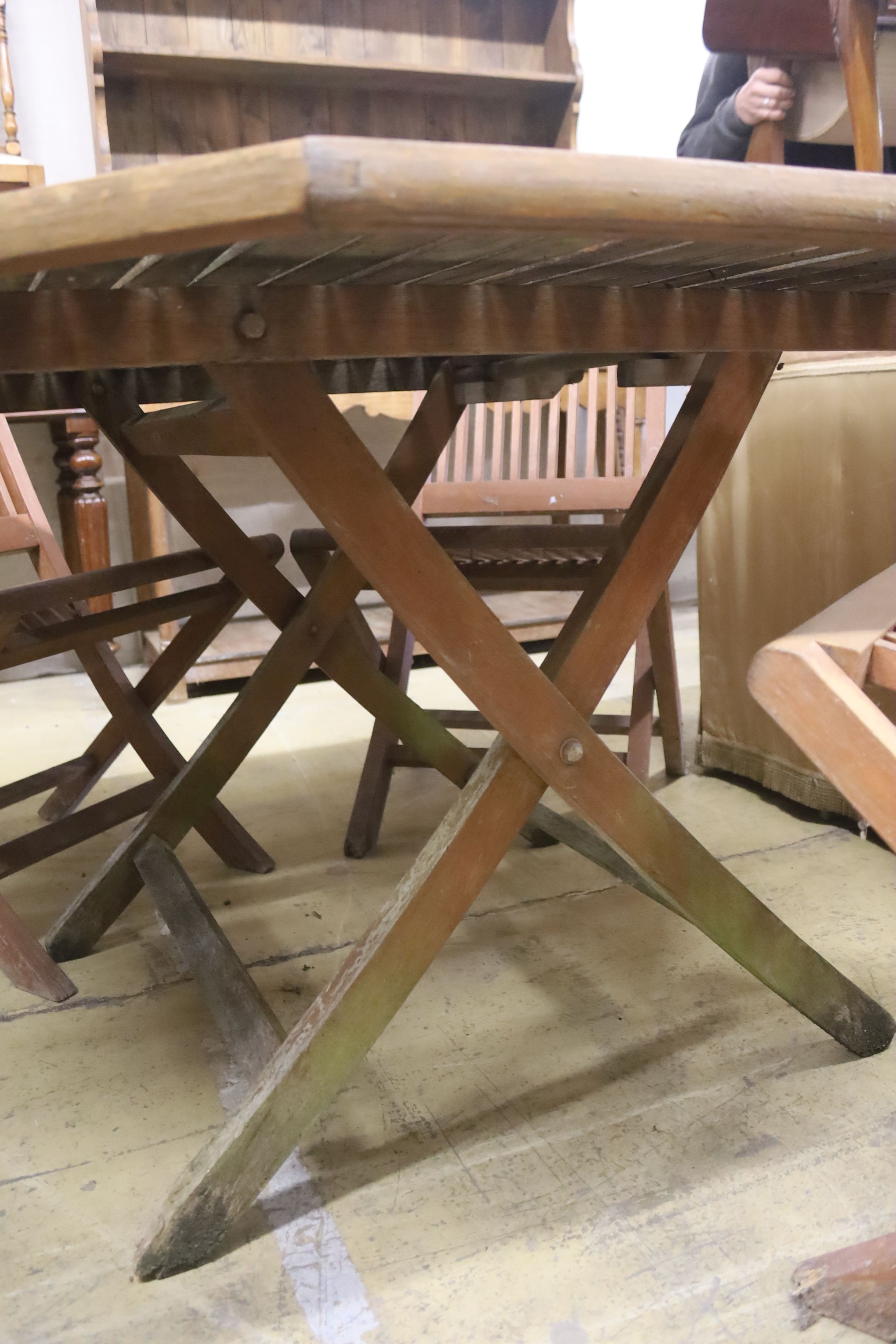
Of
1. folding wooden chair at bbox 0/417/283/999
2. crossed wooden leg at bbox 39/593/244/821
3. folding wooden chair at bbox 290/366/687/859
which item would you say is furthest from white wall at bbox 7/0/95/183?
crossed wooden leg at bbox 39/593/244/821

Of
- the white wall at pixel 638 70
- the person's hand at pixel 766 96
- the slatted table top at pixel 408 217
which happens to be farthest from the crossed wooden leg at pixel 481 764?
the white wall at pixel 638 70

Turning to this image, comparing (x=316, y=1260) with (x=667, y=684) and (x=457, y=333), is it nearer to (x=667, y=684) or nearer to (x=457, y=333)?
(x=457, y=333)

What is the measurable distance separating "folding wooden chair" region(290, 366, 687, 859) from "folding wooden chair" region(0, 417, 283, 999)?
0.19 metres

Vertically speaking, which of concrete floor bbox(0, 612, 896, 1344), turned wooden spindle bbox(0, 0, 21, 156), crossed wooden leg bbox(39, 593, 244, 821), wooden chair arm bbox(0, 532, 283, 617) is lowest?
concrete floor bbox(0, 612, 896, 1344)

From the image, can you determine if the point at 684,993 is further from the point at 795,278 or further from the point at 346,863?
the point at 795,278

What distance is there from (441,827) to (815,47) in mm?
1795

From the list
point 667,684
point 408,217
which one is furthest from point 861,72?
point 408,217

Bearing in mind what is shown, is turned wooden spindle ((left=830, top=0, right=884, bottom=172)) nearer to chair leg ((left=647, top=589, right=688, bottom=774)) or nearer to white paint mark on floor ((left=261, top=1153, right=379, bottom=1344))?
chair leg ((left=647, top=589, right=688, bottom=774))

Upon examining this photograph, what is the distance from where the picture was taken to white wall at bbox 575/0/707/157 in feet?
11.5

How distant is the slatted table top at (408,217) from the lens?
1.70 feet

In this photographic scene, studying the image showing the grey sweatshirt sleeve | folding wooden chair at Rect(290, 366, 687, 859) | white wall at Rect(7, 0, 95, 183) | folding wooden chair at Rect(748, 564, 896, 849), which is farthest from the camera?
white wall at Rect(7, 0, 95, 183)

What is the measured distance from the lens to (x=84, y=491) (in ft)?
9.02

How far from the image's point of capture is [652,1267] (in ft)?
2.72

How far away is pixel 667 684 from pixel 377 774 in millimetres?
583
